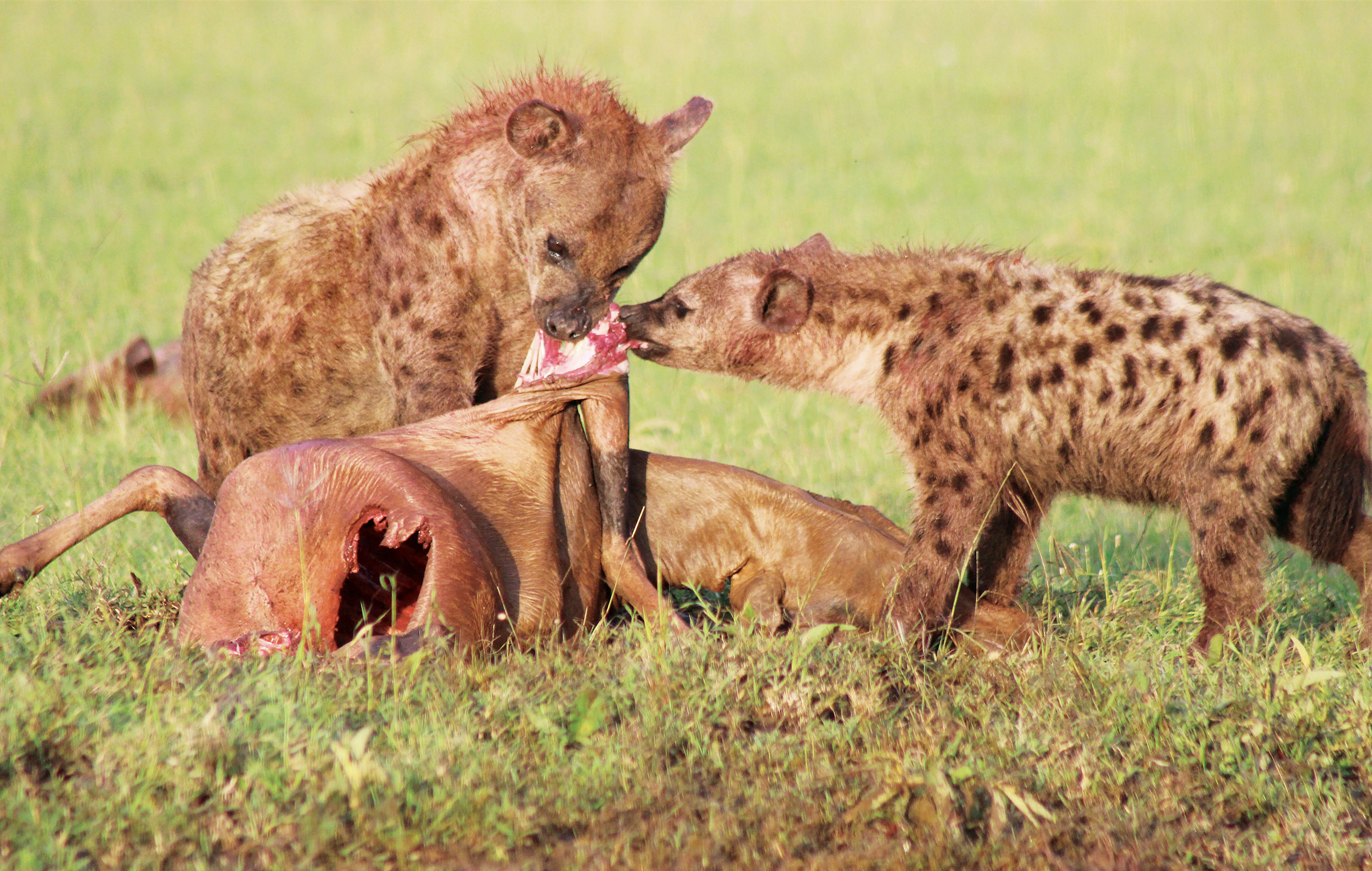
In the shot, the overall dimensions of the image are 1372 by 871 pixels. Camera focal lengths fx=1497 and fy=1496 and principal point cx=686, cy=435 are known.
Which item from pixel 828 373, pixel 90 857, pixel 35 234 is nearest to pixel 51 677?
pixel 90 857

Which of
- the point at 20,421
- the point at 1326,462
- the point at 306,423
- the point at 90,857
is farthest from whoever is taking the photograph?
the point at 20,421

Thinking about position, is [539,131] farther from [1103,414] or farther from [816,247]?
[1103,414]

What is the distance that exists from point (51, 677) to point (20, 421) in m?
4.37

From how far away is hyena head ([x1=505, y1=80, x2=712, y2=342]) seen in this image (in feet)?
15.1

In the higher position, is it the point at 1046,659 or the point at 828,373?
the point at 828,373

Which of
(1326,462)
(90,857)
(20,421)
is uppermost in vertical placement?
(1326,462)

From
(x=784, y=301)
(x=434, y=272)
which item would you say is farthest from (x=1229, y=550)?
(x=434, y=272)

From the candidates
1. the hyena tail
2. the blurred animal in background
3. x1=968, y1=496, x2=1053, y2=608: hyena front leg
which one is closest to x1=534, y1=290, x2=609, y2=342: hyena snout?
x1=968, y1=496, x2=1053, y2=608: hyena front leg

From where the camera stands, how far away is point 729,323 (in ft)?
17.5

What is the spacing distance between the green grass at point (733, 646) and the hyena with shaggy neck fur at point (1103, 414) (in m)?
0.29

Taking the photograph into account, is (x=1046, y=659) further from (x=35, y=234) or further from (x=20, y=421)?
(x=35, y=234)

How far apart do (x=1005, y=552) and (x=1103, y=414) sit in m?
0.57

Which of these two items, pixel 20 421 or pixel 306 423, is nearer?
pixel 306 423

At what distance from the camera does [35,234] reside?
34.9 ft
